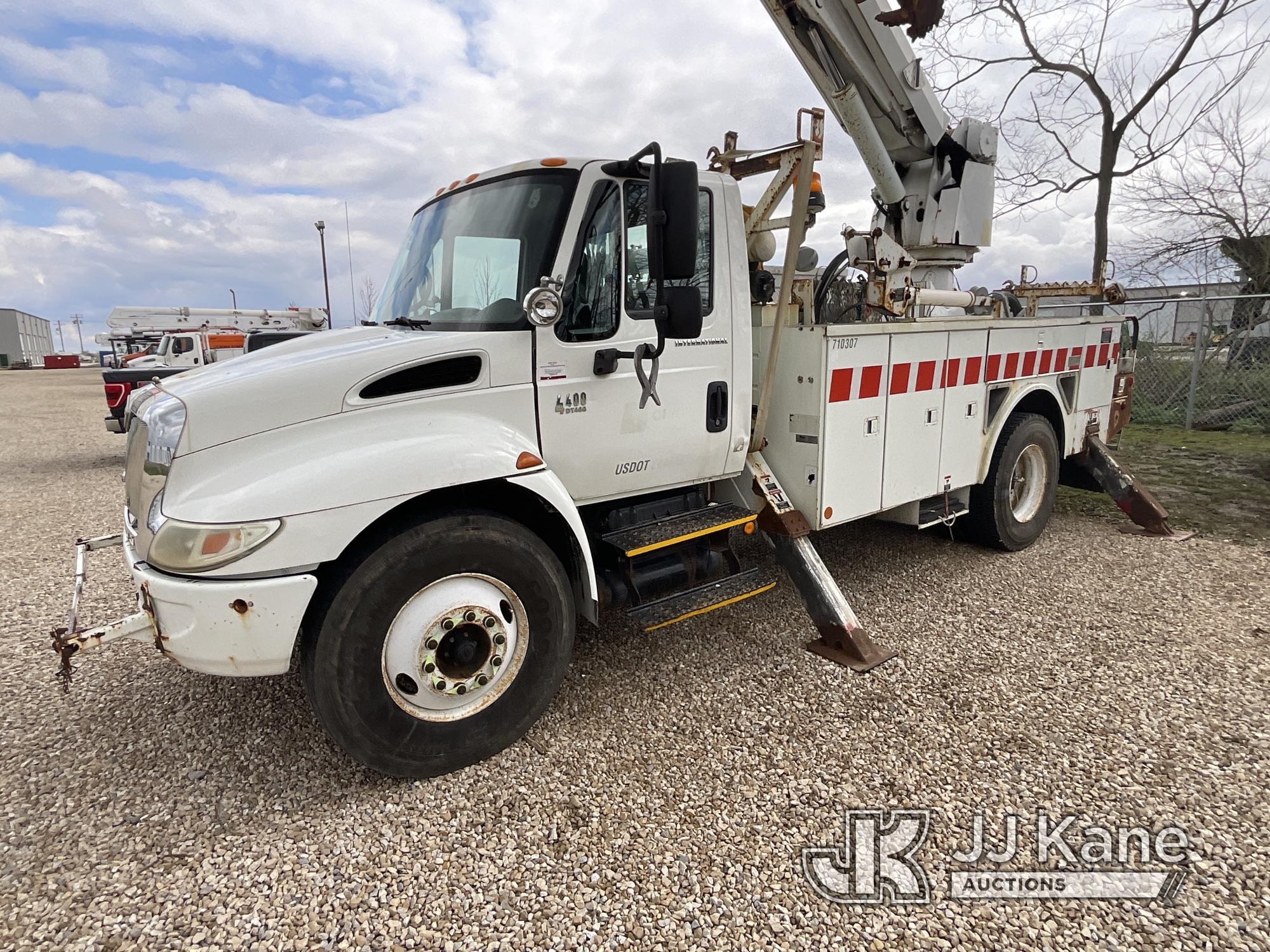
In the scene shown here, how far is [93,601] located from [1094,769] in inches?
228

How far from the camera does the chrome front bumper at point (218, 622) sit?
7.81ft

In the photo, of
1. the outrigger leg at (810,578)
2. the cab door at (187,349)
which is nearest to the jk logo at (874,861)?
the outrigger leg at (810,578)

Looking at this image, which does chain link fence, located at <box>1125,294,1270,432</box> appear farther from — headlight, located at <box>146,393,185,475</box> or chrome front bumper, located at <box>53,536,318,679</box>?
headlight, located at <box>146,393,185,475</box>

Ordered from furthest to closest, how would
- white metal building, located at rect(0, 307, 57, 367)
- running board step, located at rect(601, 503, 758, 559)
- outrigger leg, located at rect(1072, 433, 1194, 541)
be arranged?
white metal building, located at rect(0, 307, 57, 367) < outrigger leg, located at rect(1072, 433, 1194, 541) < running board step, located at rect(601, 503, 758, 559)

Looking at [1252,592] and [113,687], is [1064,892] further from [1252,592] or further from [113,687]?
[113,687]

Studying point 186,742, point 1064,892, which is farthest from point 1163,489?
point 186,742

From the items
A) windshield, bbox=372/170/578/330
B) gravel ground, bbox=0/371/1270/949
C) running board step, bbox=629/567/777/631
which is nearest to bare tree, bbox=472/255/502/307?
windshield, bbox=372/170/578/330

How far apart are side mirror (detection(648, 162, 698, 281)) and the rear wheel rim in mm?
4096

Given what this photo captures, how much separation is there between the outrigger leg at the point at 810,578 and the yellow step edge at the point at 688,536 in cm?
22

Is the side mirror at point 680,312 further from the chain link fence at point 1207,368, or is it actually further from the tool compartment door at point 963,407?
the chain link fence at point 1207,368

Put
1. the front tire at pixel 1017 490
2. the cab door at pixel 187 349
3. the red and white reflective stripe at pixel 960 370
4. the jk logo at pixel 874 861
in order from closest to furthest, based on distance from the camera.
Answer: the jk logo at pixel 874 861 < the red and white reflective stripe at pixel 960 370 < the front tire at pixel 1017 490 < the cab door at pixel 187 349

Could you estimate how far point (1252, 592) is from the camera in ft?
15.3

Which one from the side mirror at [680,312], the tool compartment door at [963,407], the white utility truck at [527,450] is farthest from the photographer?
the tool compartment door at [963,407]

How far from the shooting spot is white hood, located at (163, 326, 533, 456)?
8.20 feet
